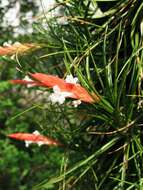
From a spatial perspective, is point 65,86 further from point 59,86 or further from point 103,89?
point 103,89

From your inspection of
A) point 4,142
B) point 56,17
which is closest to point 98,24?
point 56,17

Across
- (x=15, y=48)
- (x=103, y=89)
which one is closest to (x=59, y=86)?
(x=103, y=89)

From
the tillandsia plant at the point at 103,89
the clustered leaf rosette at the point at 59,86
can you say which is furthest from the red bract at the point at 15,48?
the clustered leaf rosette at the point at 59,86

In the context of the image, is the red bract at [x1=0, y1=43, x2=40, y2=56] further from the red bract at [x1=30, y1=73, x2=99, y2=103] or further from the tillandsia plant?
the red bract at [x1=30, y1=73, x2=99, y2=103]

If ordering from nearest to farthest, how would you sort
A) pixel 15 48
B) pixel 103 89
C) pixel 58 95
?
pixel 58 95
pixel 103 89
pixel 15 48

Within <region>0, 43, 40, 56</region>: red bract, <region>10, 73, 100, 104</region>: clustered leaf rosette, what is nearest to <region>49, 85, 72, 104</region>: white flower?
<region>10, 73, 100, 104</region>: clustered leaf rosette

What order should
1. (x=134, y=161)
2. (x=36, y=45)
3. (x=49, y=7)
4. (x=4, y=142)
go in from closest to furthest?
(x=134, y=161) < (x=36, y=45) < (x=49, y=7) < (x=4, y=142)

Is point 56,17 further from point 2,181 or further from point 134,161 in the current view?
point 2,181

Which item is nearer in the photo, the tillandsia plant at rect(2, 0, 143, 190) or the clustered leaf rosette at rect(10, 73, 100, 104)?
the clustered leaf rosette at rect(10, 73, 100, 104)
